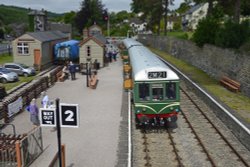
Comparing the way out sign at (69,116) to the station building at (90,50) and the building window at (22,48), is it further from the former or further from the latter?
the building window at (22,48)

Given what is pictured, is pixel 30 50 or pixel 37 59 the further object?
pixel 37 59

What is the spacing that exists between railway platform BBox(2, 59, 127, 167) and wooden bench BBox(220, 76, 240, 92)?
770 centimetres

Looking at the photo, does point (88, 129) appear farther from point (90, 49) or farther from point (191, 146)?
point (90, 49)

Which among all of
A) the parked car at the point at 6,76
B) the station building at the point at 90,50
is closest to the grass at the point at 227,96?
the station building at the point at 90,50

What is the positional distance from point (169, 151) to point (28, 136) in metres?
5.53

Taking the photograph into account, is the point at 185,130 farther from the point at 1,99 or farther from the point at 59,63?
the point at 59,63

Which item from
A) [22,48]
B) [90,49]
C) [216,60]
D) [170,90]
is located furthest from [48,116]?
[22,48]

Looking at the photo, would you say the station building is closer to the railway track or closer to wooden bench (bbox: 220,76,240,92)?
wooden bench (bbox: 220,76,240,92)

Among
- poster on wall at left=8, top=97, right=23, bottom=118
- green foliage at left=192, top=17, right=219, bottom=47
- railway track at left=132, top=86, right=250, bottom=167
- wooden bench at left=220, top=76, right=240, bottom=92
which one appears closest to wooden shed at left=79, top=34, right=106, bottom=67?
green foliage at left=192, top=17, right=219, bottom=47

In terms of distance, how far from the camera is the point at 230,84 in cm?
2431

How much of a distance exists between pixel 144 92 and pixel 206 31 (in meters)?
20.4

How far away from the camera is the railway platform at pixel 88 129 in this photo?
41.1ft

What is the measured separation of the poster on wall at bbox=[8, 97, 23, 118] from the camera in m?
17.5

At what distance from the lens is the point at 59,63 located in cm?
4131
